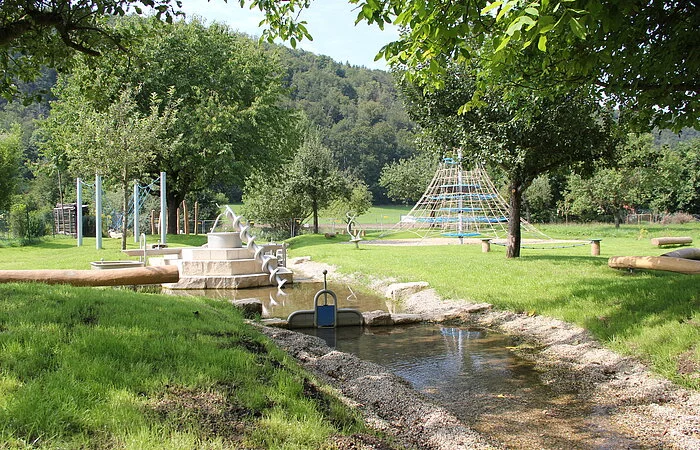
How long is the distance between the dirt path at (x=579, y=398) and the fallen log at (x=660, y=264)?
2780 millimetres

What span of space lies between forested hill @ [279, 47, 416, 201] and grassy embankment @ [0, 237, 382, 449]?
241ft

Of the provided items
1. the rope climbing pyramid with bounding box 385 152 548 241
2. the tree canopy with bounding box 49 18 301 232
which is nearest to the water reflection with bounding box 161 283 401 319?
the tree canopy with bounding box 49 18 301 232

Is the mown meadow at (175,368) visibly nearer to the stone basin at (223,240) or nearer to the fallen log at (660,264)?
the fallen log at (660,264)

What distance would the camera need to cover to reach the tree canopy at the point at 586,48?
6.00 m

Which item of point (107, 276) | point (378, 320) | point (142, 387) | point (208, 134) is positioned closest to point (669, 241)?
point (378, 320)

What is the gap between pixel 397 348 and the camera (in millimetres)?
8359

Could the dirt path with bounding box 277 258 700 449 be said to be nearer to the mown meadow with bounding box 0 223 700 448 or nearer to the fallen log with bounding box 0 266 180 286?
the mown meadow with bounding box 0 223 700 448

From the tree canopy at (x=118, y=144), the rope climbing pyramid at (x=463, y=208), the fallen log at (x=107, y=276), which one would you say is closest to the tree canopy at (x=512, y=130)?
the fallen log at (x=107, y=276)

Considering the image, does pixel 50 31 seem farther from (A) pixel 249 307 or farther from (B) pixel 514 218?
(B) pixel 514 218

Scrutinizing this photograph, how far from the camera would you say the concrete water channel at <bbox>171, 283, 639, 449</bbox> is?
509cm

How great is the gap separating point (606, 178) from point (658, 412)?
136ft

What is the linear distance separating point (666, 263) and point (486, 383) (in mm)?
5853

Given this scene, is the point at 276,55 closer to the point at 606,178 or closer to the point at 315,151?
the point at 315,151

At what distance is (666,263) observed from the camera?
10352 millimetres
